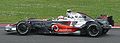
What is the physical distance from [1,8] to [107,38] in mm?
15003

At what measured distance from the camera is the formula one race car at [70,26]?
14117 millimetres

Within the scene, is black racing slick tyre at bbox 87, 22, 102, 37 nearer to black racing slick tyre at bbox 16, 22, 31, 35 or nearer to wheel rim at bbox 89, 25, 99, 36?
wheel rim at bbox 89, 25, 99, 36

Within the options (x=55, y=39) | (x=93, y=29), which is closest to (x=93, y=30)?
(x=93, y=29)

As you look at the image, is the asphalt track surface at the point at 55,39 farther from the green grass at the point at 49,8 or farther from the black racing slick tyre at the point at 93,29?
the green grass at the point at 49,8

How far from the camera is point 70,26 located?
46.7 ft

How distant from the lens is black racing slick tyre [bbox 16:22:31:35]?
14.7m

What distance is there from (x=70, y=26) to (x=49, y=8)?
13.3 meters

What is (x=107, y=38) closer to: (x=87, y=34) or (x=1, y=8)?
(x=87, y=34)

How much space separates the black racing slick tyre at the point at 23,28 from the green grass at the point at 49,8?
694 cm

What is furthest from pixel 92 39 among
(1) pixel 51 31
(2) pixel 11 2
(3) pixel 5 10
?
(2) pixel 11 2

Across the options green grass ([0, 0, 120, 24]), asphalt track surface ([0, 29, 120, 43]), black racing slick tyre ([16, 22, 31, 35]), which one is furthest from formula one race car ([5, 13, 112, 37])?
green grass ([0, 0, 120, 24])

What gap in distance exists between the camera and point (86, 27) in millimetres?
14148

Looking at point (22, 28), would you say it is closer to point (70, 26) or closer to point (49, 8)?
point (70, 26)

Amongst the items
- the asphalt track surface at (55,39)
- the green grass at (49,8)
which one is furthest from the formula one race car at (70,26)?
the green grass at (49,8)
